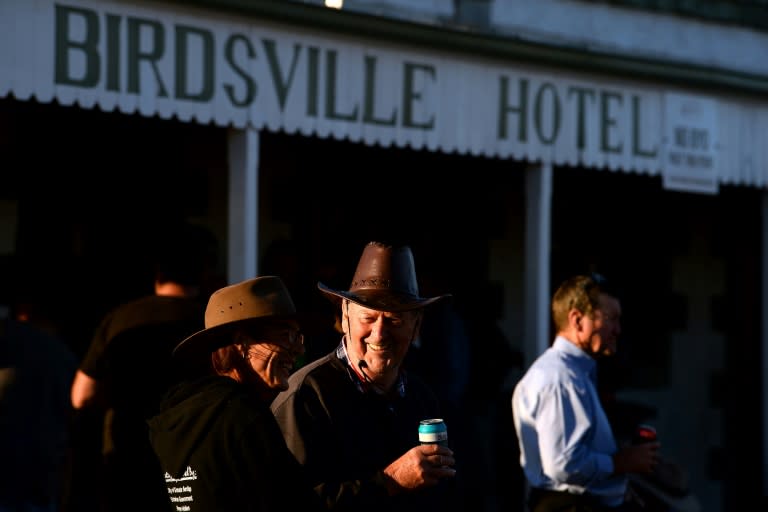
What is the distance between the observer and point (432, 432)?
3951 mm

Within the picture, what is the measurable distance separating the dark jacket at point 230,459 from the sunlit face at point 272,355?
0.53ft

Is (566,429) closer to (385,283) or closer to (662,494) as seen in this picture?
(662,494)

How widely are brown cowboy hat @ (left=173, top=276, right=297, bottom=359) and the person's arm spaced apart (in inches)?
94.8

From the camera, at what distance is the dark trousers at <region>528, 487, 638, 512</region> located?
18.4 ft

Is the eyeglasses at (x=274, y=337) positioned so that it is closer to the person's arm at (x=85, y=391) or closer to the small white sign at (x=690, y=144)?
the person's arm at (x=85, y=391)

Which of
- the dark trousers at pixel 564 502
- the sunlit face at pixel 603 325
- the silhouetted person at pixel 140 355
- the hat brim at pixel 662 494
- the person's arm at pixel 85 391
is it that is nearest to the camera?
the dark trousers at pixel 564 502

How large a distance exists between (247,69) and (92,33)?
93 centimetres

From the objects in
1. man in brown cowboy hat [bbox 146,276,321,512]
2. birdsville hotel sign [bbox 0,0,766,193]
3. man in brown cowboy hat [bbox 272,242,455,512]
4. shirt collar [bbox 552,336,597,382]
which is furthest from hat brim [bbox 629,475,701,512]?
birdsville hotel sign [bbox 0,0,766,193]

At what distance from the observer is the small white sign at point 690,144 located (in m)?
9.51

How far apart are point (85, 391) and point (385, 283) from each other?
2.20 m

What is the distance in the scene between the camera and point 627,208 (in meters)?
11.9

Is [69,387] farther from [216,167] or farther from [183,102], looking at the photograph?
[216,167]

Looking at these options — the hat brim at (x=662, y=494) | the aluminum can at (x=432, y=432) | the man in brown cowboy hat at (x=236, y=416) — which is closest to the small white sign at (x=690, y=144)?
the hat brim at (x=662, y=494)

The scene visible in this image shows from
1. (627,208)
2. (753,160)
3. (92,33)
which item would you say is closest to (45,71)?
(92,33)
